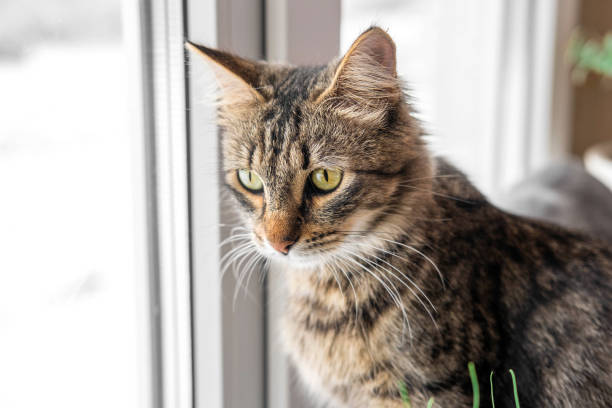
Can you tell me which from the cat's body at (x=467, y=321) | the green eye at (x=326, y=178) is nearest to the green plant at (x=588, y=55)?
the cat's body at (x=467, y=321)

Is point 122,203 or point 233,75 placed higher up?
point 233,75

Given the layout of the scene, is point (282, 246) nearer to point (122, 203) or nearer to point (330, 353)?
point (330, 353)

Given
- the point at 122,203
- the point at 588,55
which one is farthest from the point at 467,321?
the point at 588,55

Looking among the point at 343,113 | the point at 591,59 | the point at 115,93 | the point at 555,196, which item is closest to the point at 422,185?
the point at 343,113

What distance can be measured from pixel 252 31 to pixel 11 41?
0.37 meters

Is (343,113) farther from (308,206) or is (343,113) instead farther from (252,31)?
(252,31)

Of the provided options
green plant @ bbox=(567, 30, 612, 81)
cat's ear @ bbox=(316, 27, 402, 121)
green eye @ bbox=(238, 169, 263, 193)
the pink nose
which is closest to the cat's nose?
the pink nose

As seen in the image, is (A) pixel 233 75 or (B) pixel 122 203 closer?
(A) pixel 233 75

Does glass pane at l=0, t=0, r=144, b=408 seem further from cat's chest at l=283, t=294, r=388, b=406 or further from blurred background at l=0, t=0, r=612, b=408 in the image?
cat's chest at l=283, t=294, r=388, b=406

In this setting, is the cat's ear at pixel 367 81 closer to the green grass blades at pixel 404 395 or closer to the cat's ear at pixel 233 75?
the cat's ear at pixel 233 75

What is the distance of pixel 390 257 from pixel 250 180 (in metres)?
0.25

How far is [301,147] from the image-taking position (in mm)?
801

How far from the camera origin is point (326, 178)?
0.81m

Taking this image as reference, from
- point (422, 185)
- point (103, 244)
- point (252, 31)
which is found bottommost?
point (103, 244)
